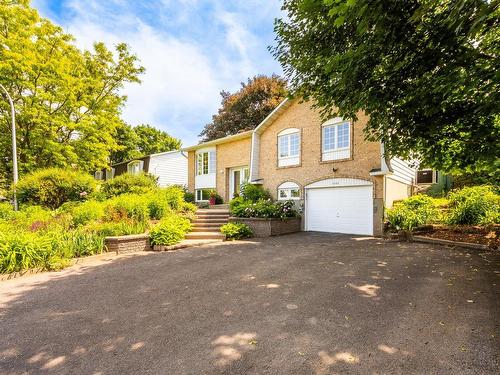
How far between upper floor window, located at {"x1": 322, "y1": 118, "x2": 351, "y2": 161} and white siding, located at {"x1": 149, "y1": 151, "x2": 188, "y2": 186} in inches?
437

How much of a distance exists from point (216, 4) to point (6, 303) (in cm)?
735

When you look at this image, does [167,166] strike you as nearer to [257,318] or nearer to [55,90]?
[55,90]

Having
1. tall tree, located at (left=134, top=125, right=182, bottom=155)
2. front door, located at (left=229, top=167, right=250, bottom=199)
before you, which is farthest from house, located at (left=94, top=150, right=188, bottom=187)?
tall tree, located at (left=134, top=125, right=182, bottom=155)

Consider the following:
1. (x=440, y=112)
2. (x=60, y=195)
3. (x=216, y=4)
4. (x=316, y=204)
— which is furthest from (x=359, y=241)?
(x=60, y=195)

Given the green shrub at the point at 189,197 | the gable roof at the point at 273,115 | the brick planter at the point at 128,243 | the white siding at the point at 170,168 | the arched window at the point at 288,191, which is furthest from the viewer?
the white siding at the point at 170,168

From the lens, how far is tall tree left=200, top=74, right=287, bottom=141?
81.5 feet

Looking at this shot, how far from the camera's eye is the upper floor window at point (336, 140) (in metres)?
11.7

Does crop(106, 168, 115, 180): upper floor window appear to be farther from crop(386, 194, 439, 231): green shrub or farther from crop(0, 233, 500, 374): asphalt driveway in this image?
crop(386, 194, 439, 231): green shrub

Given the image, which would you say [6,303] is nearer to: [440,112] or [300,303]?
[300,303]

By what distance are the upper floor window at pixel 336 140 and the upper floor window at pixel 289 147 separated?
4.94ft

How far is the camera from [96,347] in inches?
112

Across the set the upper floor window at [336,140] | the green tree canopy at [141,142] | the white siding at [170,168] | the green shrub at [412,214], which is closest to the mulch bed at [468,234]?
the green shrub at [412,214]

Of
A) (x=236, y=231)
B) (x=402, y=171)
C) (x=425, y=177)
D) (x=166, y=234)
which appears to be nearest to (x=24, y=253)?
(x=166, y=234)

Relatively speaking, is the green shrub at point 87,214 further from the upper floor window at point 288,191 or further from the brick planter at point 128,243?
the upper floor window at point 288,191
